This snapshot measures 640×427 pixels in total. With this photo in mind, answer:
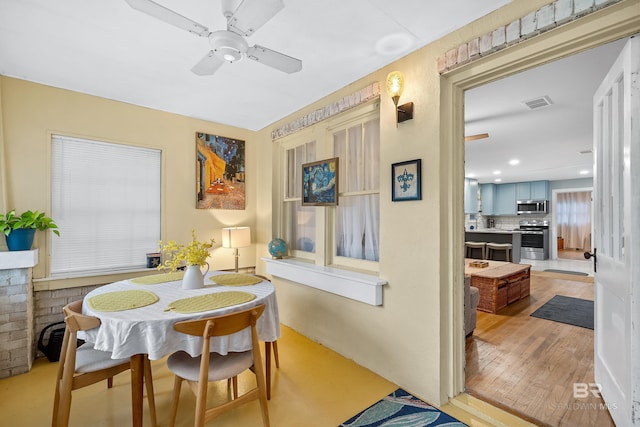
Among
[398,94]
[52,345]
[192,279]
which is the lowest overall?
[52,345]

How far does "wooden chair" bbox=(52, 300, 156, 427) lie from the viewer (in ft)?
5.27

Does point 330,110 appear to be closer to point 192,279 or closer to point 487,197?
point 192,279

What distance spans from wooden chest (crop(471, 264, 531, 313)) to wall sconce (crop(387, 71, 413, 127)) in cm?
264

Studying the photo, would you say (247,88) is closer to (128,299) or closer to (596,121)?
(128,299)

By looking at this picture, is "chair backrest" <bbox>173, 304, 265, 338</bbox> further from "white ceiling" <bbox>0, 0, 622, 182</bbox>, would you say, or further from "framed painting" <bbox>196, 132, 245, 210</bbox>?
"framed painting" <bbox>196, 132, 245, 210</bbox>

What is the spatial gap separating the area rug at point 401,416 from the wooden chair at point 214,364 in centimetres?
65

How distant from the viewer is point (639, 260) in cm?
145

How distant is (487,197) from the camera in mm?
9602

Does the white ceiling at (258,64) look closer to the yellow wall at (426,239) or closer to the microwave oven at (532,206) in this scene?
the yellow wall at (426,239)

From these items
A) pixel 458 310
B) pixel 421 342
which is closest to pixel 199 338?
pixel 421 342

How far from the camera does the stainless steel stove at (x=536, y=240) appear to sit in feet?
27.2

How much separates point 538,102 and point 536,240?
684cm

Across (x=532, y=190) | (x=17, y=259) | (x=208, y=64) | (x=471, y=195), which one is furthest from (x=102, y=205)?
(x=532, y=190)

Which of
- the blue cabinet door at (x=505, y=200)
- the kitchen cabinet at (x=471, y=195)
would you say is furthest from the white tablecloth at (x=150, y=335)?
the blue cabinet door at (x=505, y=200)
